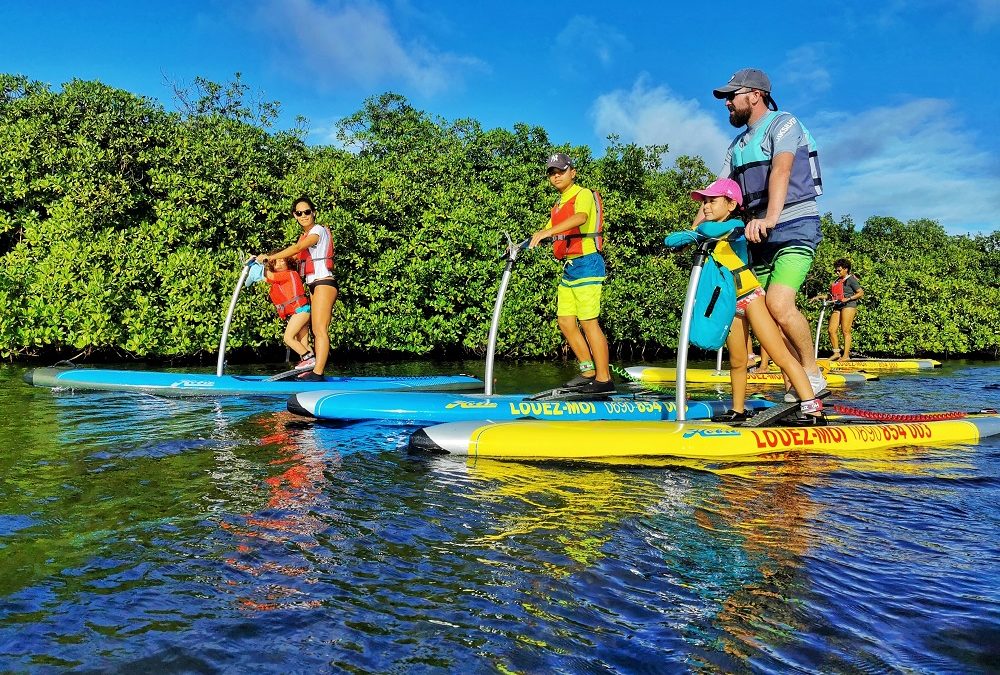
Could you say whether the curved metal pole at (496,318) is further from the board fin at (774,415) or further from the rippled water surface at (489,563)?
the board fin at (774,415)

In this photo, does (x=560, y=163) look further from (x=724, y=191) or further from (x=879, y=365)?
(x=879, y=365)

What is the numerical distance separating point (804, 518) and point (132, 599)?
3178mm

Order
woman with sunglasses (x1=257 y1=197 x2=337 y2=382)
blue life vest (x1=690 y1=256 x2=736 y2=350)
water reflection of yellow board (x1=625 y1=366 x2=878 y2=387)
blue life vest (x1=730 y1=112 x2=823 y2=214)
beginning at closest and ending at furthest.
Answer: blue life vest (x1=690 y1=256 x2=736 y2=350)
blue life vest (x1=730 y1=112 x2=823 y2=214)
woman with sunglasses (x1=257 y1=197 x2=337 y2=382)
water reflection of yellow board (x1=625 y1=366 x2=878 y2=387)

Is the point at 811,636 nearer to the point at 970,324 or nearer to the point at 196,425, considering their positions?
the point at 196,425

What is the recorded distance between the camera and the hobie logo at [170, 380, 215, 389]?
29.8 ft

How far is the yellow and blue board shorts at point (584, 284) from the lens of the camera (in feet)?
25.3

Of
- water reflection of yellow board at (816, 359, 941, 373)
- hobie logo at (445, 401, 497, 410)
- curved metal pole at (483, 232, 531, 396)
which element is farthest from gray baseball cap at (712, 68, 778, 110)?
water reflection of yellow board at (816, 359, 941, 373)

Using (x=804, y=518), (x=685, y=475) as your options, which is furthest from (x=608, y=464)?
(x=804, y=518)

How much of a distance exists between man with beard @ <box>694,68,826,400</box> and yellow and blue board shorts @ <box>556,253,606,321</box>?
5.71ft

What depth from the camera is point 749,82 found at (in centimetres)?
620

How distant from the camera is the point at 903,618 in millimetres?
2824

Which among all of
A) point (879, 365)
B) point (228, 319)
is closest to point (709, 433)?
point (228, 319)

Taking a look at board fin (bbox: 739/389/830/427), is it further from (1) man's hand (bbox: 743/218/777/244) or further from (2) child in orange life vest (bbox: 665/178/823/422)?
(1) man's hand (bbox: 743/218/777/244)

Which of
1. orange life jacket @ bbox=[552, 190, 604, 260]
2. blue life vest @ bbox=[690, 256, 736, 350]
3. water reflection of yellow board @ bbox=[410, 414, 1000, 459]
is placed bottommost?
water reflection of yellow board @ bbox=[410, 414, 1000, 459]
